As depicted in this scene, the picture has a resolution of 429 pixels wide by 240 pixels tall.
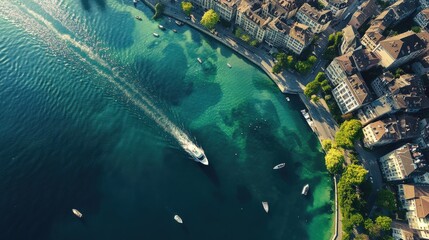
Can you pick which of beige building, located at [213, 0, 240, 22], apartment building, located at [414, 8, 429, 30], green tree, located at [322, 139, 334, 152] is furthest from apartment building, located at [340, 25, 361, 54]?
beige building, located at [213, 0, 240, 22]

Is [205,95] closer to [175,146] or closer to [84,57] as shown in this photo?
[175,146]

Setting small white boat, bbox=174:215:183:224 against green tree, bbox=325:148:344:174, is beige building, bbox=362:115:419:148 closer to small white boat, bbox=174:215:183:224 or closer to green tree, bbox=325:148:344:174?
green tree, bbox=325:148:344:174

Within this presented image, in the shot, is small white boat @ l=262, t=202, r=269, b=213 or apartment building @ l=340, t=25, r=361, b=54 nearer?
small white boat @ l=262, t=202, r=269, b=213

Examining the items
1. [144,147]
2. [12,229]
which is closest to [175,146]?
[144,147]

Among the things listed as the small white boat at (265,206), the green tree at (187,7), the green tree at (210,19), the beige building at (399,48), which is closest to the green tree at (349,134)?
the beige building at (399,48)

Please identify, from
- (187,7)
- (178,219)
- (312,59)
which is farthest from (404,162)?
(187,7)

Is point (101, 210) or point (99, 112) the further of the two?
point (99, 112)

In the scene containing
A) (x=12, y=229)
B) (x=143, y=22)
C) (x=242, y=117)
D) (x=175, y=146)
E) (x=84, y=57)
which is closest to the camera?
(x=12, y=229)
